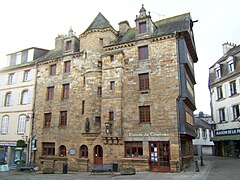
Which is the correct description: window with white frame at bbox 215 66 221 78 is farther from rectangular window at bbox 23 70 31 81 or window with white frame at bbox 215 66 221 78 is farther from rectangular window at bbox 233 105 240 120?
rectangular window at bbox 23 70 31 81

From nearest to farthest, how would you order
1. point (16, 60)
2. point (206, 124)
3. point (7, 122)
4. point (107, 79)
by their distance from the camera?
1. point (107, 79)
2. point (7, 122)
3. point (16, 60)
4. point (206, 124)

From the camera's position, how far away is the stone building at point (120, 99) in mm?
18066

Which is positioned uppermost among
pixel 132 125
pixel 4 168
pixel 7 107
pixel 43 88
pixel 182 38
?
pixel 182 38

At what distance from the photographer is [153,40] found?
1984 centimetres

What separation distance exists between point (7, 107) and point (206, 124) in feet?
114

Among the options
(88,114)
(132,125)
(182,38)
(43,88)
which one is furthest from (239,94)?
(43,88)

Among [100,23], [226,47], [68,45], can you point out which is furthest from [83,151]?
[226,47]

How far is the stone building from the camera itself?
59.3 feet

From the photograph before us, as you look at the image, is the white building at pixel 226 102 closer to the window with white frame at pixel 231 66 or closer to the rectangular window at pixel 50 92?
the window with white frame at pixel 231 66

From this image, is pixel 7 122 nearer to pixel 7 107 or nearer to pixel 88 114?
pixel 7 107

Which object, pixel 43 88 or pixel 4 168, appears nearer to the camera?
pixel 4 168

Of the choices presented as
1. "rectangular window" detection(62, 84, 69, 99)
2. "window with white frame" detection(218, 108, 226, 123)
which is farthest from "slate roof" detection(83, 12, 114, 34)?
"window with white frame" detection(218, 108, 226, 123)

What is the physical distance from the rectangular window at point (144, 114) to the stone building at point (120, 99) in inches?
3.1

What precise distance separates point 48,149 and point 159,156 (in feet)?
37.4
